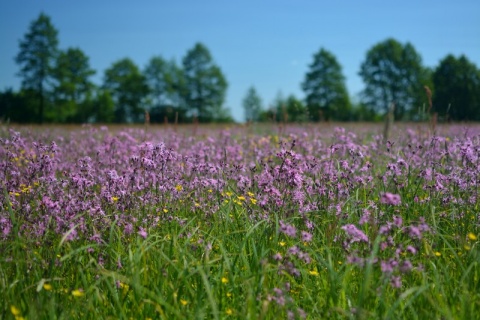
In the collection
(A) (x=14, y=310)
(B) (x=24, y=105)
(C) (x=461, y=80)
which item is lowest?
(A) (x=14, y=310)

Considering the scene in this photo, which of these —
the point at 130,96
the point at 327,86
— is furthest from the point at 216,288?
the point at 130,96

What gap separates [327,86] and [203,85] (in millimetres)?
18573

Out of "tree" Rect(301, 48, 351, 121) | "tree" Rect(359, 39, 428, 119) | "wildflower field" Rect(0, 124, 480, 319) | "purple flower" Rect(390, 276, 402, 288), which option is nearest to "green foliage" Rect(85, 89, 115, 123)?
"tree" Rect(301, 48, 351, 121)

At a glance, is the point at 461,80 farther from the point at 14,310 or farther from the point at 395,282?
the point at 14,310

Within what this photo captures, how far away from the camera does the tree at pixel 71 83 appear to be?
5359 centimetres

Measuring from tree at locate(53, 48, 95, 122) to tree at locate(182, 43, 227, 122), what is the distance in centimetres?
1540

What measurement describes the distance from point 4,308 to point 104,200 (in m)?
1.78

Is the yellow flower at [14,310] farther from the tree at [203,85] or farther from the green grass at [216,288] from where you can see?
the tree at [203,85]

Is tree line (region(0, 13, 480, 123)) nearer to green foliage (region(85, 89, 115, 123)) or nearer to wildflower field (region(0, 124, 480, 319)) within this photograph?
green foliage (region(85, 89, 115, 123))

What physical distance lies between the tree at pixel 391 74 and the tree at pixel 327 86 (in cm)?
341

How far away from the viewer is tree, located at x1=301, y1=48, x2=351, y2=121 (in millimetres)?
66250

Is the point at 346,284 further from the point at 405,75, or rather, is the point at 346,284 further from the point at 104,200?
the point at 405,75

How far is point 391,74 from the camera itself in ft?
217

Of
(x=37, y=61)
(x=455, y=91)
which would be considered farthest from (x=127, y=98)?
(x=455, y=91)
